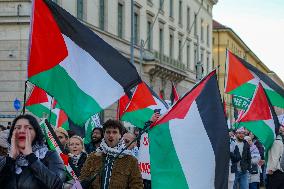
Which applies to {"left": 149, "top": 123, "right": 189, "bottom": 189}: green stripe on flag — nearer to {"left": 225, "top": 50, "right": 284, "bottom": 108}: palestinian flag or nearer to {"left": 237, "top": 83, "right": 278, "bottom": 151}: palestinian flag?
{"left": 237, "top": 83, "right": 278, "bottom": 151}: palestinian flag

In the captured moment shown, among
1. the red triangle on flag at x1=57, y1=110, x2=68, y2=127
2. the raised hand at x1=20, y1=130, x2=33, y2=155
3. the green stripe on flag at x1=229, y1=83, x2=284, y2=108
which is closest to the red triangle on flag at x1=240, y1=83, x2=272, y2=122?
the green stripe on flag at x1=229, y1=83, x2=284, y2=108

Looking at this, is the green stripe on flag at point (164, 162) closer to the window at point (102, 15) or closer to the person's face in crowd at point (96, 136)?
the person's face in crowd at point (96, 136)

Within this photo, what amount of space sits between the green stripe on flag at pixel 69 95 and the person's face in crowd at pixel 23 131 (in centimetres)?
146

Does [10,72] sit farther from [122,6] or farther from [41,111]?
[41,111]

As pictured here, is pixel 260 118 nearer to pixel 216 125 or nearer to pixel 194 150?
pixel 216 125

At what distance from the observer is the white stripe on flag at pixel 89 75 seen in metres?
6.10

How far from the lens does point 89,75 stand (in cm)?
622

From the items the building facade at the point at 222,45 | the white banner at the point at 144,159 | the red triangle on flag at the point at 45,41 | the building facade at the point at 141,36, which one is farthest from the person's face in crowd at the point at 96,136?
the building facade at the point at 222,45

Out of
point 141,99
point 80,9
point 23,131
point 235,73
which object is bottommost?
point 23,131

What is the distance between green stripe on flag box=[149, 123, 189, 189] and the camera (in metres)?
5.98

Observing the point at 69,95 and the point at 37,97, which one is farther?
the point at 37,97

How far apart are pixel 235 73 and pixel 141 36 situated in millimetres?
25739

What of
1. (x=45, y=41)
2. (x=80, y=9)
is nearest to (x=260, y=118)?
(x=45, y=41)

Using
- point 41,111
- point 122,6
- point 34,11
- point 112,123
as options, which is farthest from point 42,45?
point 122,6
